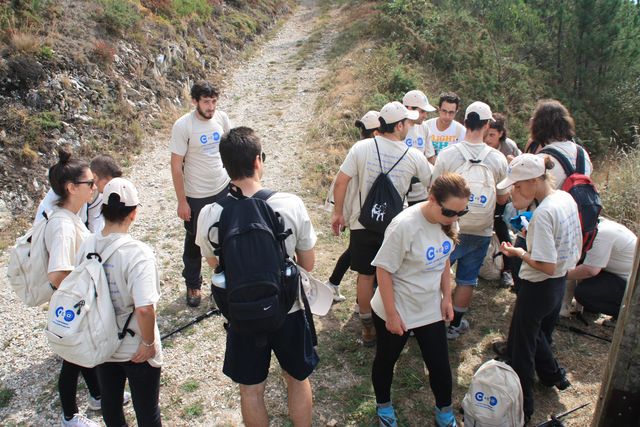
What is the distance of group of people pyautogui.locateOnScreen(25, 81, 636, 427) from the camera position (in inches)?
102

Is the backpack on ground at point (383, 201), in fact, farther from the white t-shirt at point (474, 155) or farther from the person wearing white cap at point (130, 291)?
the person wearing white cap at point (130, 291)

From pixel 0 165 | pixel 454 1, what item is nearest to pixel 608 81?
pixel 454 1

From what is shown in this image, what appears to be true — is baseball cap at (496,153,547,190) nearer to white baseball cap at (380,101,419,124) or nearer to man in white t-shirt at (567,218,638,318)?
white baseball cap at (380,101,419,124)

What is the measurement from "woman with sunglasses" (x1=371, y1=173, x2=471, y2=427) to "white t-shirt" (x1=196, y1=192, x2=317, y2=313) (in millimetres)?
544

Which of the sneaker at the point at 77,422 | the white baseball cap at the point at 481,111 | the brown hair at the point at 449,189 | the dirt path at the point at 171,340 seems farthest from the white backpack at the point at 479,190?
the sneaker at the point at 77,422

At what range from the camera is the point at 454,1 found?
2145 centimetres

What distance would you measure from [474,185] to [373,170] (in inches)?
31.7

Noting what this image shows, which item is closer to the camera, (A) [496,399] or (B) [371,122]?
(A) [496,399]

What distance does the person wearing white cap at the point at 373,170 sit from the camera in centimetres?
376

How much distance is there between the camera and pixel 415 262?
9.52 ft

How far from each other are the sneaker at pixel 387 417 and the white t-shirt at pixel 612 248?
7.15 feet

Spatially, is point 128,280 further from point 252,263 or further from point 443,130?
point 443,130

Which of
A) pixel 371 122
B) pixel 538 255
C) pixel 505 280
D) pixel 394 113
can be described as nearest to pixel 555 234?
pixel 538 255

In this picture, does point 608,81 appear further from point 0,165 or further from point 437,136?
point 0,165
